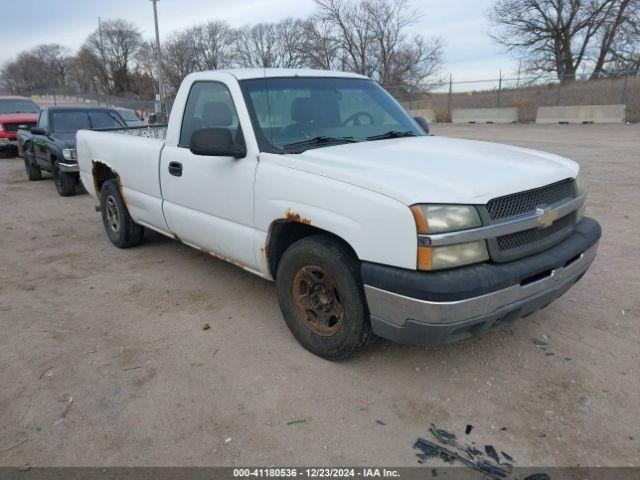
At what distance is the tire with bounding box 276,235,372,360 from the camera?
2.96 meters

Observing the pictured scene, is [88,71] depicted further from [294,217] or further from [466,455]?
[466,455]

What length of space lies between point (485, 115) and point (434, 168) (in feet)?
82.5

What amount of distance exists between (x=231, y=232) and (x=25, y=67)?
112021 millimetres

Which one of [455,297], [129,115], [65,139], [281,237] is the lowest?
[455,297]

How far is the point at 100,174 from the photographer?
6121 millimetres

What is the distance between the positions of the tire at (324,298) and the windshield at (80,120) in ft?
27.8

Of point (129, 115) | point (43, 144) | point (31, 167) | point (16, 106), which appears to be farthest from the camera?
point (16, 106)

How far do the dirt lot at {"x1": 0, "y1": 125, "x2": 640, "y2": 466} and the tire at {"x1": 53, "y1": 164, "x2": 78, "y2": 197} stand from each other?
5042mm

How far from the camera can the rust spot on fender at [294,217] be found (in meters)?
3.12

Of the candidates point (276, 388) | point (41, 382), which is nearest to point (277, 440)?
point (276, 388)

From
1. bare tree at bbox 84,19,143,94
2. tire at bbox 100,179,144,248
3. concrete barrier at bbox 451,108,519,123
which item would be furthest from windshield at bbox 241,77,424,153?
bare tree at bbox 84,19,143,94

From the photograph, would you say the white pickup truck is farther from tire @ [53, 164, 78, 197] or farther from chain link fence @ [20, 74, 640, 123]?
chain link fence @ [20, 74, 640, 123]

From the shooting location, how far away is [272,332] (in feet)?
12.5

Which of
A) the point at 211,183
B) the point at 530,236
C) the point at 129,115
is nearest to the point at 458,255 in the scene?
the point at 530,236
